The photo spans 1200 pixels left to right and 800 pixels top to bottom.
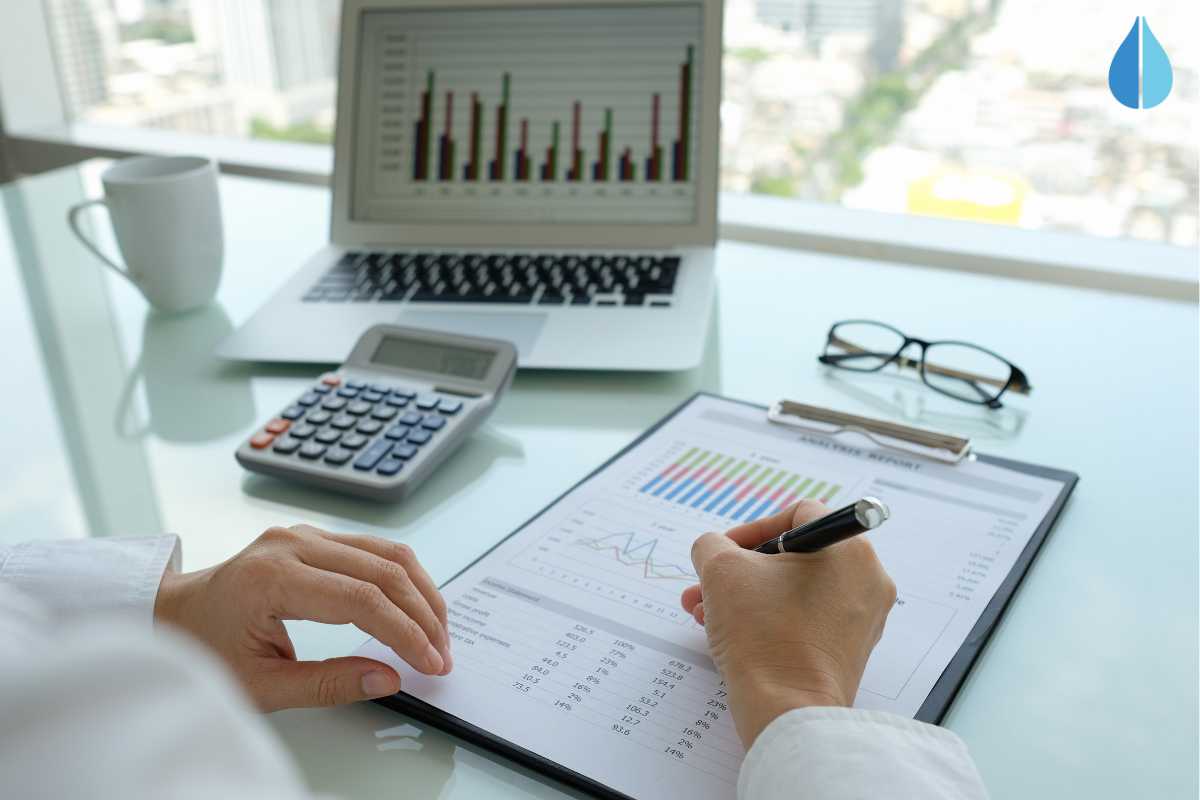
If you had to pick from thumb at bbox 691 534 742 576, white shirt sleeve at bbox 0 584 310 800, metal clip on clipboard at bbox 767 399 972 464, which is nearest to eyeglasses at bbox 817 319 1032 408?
metal clip on clipboard at bbox 767 399 972 464

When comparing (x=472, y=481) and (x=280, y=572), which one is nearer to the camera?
(x=280, y=572)

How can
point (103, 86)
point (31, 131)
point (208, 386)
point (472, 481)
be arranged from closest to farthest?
point (472, 481) → point (208, 386) → point (31, 131) → point (103, 86)

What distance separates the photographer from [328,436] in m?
0.73

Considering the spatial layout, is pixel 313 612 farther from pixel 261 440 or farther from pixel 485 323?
pixel 485 323

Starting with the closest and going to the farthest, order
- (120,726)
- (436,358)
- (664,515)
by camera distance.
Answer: (120,726) < (664,515) < (436,358)

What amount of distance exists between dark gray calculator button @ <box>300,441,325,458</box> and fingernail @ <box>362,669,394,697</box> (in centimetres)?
25

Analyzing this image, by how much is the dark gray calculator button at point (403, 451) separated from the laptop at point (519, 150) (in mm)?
291

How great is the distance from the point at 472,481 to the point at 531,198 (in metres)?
0.45

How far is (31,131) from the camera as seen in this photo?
2031mm

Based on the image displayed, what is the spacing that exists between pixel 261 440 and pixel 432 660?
290mm

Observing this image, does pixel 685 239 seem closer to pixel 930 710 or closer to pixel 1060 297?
pixel 1060 297

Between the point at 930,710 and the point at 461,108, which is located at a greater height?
the point at 461,108

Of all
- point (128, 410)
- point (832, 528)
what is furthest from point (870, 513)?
point (128, 410)

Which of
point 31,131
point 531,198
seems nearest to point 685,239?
point 531,198
